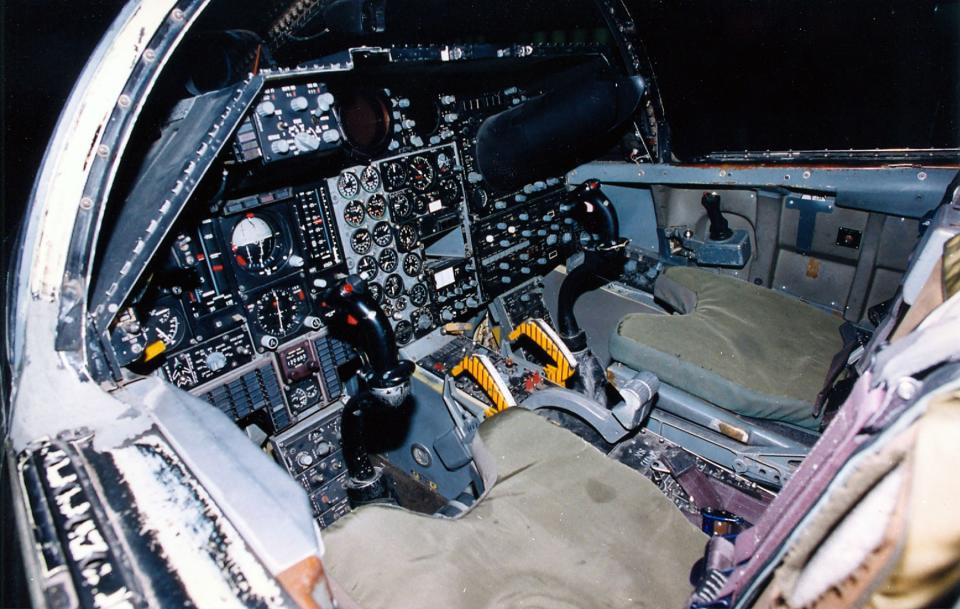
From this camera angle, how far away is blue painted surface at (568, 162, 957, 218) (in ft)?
7.13

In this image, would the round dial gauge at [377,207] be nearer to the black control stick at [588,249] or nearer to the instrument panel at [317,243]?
the instrument panel at [317,243]

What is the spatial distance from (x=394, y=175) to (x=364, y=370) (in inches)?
40.0

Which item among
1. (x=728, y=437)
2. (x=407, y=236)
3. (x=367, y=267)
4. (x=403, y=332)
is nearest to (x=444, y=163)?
(x=407, y=236)

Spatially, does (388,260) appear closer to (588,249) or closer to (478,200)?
(478,200)

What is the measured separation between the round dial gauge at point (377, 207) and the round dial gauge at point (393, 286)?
1.07 ft

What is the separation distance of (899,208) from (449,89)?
2189 millimetres

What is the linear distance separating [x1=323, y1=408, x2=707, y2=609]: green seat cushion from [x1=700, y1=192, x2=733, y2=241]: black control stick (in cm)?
184

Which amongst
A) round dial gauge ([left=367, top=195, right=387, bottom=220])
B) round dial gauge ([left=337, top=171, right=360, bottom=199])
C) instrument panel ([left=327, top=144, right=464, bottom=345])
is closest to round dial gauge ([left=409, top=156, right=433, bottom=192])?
instrument panel ([left=327, top=144, right=464, bottom=345])

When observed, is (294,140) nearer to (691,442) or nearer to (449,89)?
(449,89)

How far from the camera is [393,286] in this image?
282 cm

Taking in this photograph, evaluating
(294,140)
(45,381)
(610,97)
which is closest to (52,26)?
(294,140)

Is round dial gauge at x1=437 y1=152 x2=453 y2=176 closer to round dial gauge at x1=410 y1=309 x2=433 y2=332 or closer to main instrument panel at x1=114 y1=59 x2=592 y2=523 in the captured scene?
main instrument panel at x1=114 y1=59 x2=592 y2=523

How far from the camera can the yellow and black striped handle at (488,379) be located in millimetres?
2369

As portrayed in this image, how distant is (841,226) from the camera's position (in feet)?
8.21
